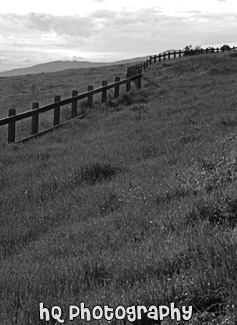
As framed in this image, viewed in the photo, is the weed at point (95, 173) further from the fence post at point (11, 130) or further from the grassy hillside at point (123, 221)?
the fence post at point (11, 130)

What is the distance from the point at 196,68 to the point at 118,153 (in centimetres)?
2235

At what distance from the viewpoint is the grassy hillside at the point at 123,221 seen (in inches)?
136

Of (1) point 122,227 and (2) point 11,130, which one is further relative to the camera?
(2) point 11,130

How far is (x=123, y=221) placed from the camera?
17.6 ft

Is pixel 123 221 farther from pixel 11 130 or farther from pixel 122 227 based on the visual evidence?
pixel 11 130

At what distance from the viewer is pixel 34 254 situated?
4926mm

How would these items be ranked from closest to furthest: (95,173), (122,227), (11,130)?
1. (122,227)
2. (95,173)
3. (11,130)

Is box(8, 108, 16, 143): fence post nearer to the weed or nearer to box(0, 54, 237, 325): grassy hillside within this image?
box(0, 54, 237, 325): grassy hillside

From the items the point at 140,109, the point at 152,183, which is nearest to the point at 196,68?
the point at 140,109

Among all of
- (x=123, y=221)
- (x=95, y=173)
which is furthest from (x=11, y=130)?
(x=123, y=221)

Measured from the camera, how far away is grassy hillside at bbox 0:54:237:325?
11.4 feet

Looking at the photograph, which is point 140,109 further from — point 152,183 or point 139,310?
point 139,310

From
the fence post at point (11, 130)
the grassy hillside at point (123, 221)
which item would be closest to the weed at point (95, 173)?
the grassy hillside at point (123, 221)

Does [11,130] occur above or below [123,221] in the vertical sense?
above
